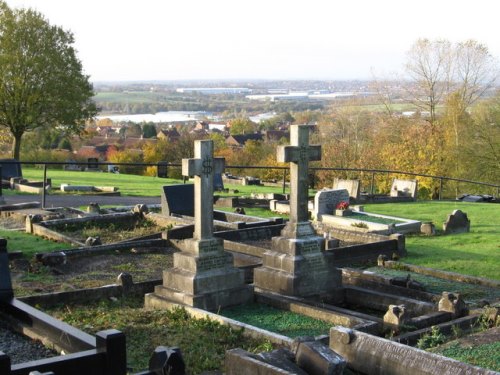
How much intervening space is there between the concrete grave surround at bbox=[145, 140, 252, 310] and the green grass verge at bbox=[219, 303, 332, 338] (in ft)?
0.91

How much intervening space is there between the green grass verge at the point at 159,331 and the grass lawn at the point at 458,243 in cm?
645

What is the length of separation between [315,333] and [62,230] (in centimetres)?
1046

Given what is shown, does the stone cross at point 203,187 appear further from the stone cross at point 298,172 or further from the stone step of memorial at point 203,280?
the stone cross at point 298,172

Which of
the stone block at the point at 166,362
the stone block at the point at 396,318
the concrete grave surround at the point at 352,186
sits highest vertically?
the concrete grave surround at the point at 352,186

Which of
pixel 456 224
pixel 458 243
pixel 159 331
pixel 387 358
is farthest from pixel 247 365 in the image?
pixel 456 224

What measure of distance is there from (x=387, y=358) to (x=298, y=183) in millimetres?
5408

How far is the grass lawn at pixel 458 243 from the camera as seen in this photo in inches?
570

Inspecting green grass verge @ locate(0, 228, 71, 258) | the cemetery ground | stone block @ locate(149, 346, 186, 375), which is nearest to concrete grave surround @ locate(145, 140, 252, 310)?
the cemetery ground

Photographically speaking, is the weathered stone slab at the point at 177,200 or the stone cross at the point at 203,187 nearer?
the stone cross at the point at 203,187

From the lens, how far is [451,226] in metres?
18.8

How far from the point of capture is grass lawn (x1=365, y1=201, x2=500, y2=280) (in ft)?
47.5

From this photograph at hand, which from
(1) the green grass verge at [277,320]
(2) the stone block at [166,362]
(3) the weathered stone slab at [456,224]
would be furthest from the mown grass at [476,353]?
(3) the weathered stone slab at [456,224]

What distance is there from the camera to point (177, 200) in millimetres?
20125

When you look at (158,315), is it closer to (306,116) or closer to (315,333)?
(315,333)
